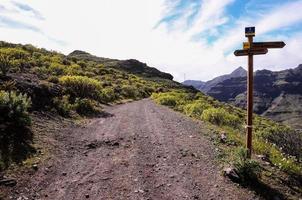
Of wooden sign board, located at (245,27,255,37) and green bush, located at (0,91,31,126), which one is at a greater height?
wooden sign board, located at (245,27,255,37)

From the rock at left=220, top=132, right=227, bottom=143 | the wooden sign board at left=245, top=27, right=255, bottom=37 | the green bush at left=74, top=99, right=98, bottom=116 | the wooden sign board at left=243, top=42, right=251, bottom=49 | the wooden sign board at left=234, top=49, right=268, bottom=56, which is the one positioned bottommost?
the rock at left=220, top=132, right=227, bottom=143

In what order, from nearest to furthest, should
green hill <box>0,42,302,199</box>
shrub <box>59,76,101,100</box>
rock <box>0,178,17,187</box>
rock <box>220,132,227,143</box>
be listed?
1. rock <box>0,178,17,187</box>
2. green hill <box>0,42,302,199</box>
3. rock <box>220,132,227,143</box>
4. shrub <box>59,76,101,100</box>

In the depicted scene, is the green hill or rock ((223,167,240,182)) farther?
the green hill

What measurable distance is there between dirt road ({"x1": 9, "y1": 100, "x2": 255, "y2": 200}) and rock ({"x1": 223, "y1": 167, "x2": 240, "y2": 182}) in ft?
0.65

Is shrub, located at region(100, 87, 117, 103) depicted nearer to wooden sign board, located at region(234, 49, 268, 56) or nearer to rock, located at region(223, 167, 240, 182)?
wooden sign board, located at region(234, 49, 268, 56)

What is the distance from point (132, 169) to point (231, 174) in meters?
2.62

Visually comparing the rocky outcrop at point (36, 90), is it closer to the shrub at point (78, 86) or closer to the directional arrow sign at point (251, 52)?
the shrub at point (78, 86)

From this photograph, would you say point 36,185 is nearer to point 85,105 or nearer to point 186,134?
point 186,134

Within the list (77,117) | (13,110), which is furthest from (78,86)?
(13,110)

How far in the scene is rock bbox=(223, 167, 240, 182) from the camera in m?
9.28

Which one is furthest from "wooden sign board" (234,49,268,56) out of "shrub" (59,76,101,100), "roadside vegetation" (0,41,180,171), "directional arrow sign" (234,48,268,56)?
"shrub" (59,76,101,100)

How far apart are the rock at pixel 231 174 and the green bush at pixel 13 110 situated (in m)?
6.66

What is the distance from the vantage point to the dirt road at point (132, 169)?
27.7ft

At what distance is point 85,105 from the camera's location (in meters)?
20.4
